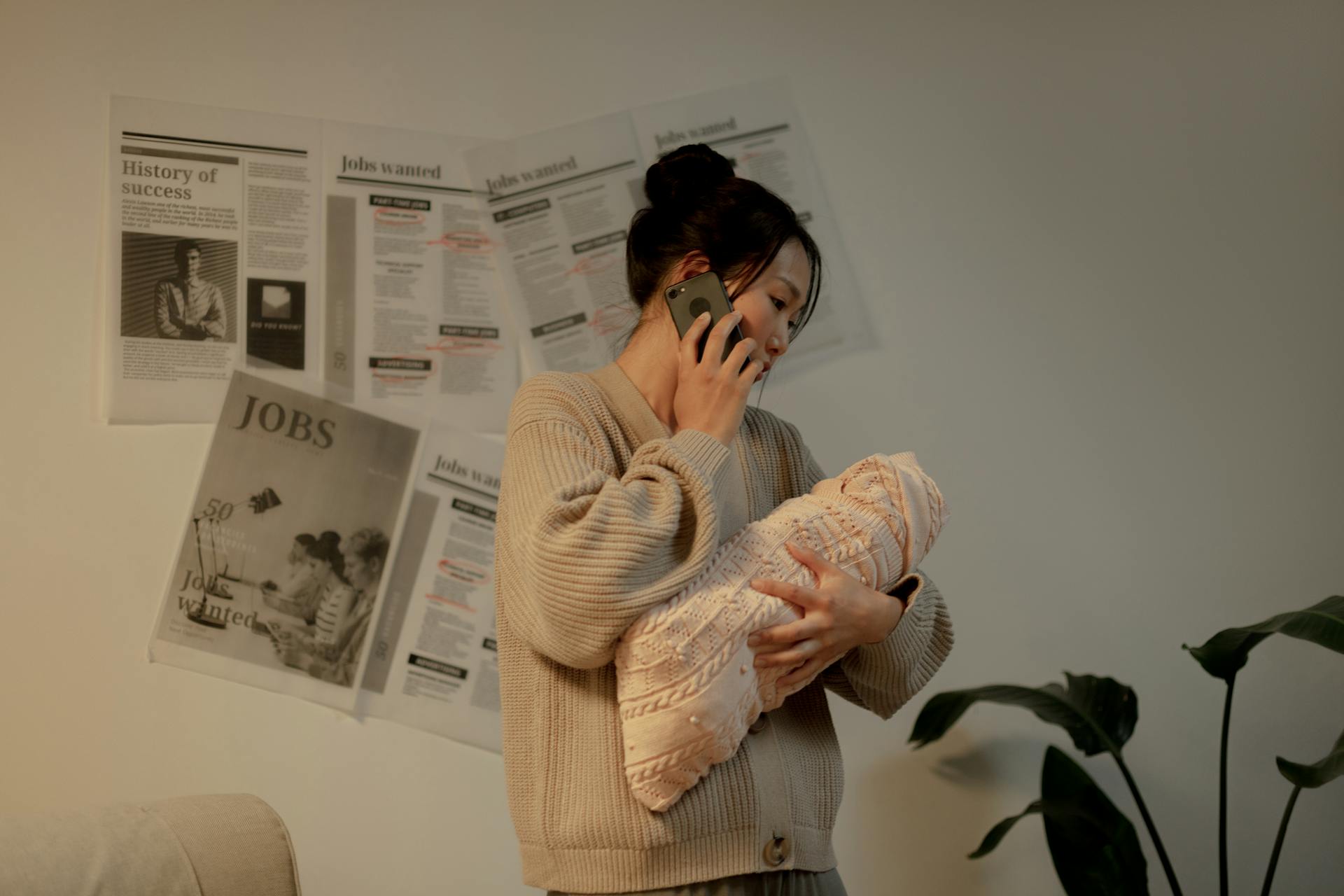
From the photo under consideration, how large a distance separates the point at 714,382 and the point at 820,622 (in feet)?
0.88

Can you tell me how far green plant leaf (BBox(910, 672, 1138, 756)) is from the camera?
1.90m

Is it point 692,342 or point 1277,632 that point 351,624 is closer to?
point 692,342

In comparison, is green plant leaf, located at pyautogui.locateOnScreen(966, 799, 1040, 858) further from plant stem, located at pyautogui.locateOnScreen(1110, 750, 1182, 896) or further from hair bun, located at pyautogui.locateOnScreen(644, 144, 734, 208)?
hair bun, located at pyautogui.locateOnScreen(644, 144, 734, 208)

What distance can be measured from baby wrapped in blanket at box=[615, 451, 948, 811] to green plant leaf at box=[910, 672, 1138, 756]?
0.92 metres

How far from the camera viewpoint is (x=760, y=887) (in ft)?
3.37

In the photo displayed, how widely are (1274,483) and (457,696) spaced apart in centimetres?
170

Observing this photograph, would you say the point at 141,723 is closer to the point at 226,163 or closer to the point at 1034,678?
the point at 226,163

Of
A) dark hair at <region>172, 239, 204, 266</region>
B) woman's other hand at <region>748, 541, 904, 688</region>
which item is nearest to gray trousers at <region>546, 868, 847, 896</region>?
woman's other hand at <region>748, 541, 904, 688</region>

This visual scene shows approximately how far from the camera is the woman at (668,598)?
954mm

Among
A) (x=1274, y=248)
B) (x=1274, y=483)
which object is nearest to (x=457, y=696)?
(x=1274, y=483)

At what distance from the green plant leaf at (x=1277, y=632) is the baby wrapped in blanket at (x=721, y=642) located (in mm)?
904

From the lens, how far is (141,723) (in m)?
1.76

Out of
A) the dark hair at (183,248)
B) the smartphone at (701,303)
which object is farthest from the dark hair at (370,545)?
the smartphone at (701,303)

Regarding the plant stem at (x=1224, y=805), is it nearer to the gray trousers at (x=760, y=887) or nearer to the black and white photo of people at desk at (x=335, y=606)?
the gray trousers at (x=760, y=887)
